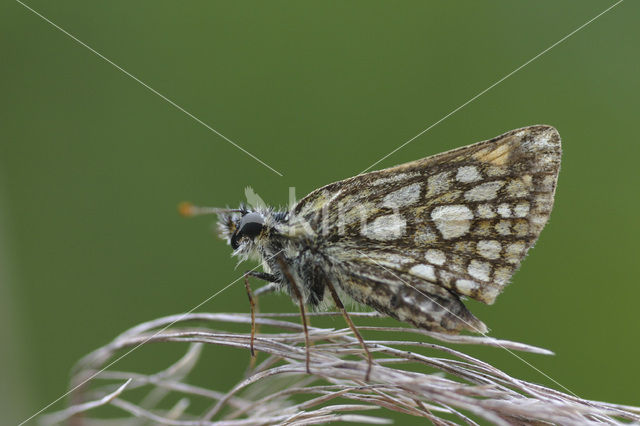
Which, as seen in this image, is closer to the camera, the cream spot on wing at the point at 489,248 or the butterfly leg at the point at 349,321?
the butterfly leg at the point at 349,321

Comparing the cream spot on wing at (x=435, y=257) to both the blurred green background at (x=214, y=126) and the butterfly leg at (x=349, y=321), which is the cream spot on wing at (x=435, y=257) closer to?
the butterfly leg at (x=349, y=321)

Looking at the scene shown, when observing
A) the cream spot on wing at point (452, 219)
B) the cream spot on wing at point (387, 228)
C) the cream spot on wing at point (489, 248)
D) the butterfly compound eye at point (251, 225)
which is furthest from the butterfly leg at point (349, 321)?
the cream spot on wing at point (489, 248)

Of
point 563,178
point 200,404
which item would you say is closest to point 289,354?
point 200,404

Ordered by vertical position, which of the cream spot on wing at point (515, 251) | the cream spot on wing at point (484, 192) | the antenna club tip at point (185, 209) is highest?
the cream spot on wing at point (484, 192)

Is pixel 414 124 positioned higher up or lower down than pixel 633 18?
lower down

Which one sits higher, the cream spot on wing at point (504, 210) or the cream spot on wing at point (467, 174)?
the cream spot on wing at point (467, 174)

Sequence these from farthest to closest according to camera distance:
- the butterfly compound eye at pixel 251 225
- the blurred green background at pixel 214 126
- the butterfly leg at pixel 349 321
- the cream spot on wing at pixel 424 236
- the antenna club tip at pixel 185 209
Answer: the blurred green background at pixel 214 126, the butterfly compound eye at pixel 251 225, the cream spot on wing at pixel 424 236, the antenna club tip at pixel 185 209, the butterfly leg at pixel 349 321

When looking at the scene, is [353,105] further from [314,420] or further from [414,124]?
[314,420]
